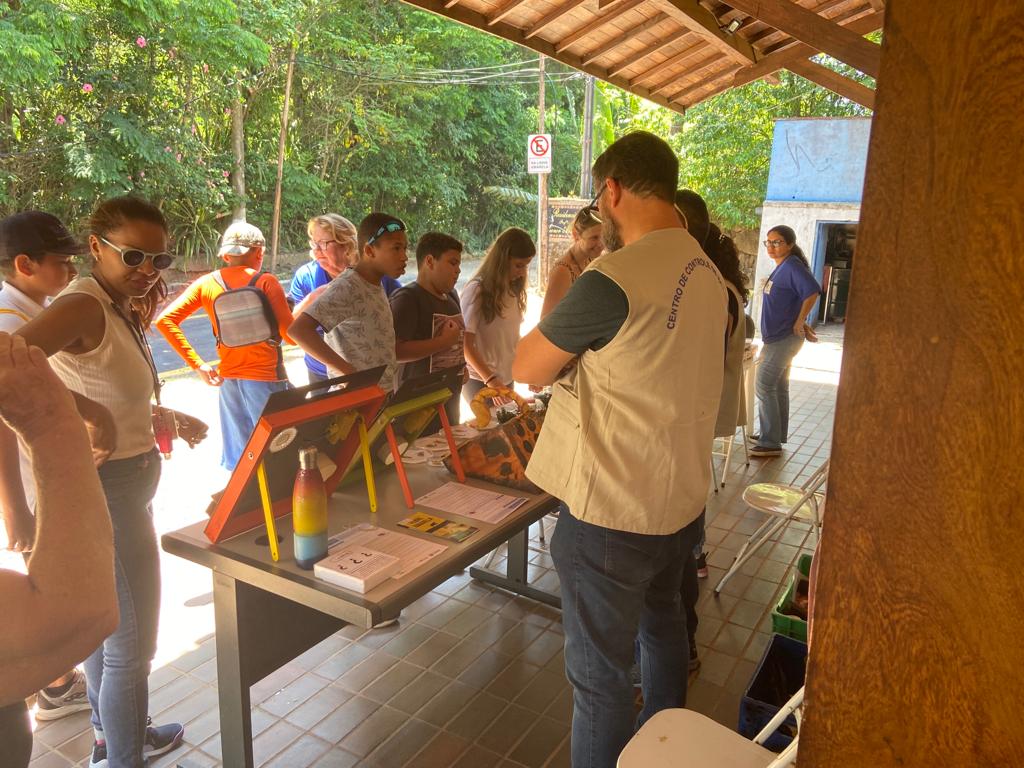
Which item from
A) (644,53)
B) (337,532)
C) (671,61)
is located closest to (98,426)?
(337,532)

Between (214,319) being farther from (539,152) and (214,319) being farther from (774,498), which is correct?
(539,152)

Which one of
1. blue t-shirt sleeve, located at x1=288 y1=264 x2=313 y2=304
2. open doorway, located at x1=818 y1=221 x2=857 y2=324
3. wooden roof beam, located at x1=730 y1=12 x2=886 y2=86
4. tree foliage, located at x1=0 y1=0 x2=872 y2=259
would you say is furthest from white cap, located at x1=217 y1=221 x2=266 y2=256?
open doorway, located at x1=818 y1=221 x2=857 y2=324

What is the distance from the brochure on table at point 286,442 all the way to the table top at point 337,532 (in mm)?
66

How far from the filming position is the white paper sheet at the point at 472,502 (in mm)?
2338

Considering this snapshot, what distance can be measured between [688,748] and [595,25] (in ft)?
14.4

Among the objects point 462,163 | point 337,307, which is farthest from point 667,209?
point 462,163

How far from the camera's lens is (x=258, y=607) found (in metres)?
2.15

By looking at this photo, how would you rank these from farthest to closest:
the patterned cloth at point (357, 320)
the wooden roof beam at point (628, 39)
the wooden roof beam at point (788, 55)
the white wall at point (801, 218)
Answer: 1. the white wall at point (801, 218)
2. the wooden roof beam at point (788, 55)
3. the wooden roof beam at point (628, 39)
4. the patterned cloth at point (357, 320)

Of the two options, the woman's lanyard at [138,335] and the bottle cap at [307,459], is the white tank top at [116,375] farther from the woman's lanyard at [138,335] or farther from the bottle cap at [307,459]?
the bottle cap at [307,459]

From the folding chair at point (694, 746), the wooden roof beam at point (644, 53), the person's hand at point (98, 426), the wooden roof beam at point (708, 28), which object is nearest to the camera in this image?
the folding chair at point (694, 746)

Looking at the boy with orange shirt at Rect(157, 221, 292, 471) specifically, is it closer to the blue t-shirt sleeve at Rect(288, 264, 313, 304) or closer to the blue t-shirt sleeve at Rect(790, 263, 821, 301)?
the blue t-shirt sleeve at Rect(288, 264, 313, 304)

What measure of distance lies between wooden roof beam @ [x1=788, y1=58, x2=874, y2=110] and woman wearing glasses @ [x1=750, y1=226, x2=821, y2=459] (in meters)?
1.12

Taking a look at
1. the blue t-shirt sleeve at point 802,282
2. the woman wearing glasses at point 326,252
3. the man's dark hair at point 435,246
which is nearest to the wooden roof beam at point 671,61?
the blue t-shirt sleeve at point 802,282

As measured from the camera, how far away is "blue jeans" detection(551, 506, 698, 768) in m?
1.92
